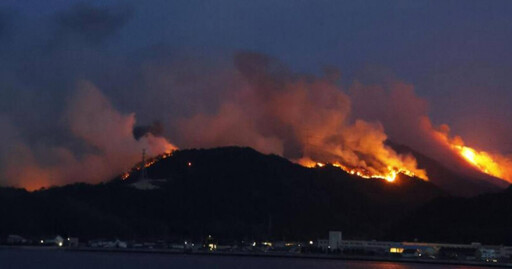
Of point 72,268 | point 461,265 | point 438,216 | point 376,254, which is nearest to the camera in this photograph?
point 72,268

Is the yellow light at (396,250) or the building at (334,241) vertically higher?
the building at (334,241)

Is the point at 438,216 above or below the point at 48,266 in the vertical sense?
above

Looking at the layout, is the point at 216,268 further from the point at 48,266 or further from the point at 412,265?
the point at 412,265

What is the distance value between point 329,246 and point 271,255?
50.0ft

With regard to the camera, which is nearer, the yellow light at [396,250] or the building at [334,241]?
the yellow light at [396,250]

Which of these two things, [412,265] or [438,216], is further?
[438,216]

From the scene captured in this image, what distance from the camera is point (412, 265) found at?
155 m

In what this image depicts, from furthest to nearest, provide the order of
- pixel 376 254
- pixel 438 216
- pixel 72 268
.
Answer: pixel 438 216 < pixel 376 254 < pixel 72 268

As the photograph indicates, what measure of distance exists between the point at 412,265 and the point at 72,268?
202ft

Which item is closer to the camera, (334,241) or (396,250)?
(396,250)

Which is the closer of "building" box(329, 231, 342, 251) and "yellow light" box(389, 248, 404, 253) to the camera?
"yellow light" box(389, 248, 404, 253)

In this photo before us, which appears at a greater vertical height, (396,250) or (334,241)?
(334,241)

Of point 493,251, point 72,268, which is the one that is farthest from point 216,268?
point 493,251

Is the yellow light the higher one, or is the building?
the building
